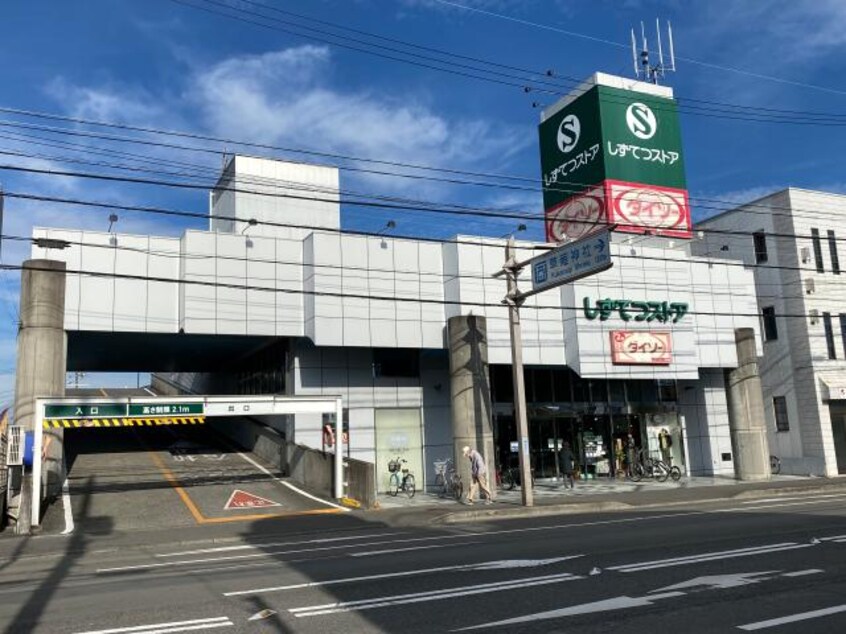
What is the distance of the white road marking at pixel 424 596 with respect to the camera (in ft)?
26.5

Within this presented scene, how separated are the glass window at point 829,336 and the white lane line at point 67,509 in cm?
A: 3040

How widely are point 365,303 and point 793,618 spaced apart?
66.7 feet

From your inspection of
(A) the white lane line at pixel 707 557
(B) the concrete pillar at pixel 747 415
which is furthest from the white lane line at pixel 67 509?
(B) the concrete pillar at pixel 747 415

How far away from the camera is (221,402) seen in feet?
73.6

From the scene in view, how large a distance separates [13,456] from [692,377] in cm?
2384

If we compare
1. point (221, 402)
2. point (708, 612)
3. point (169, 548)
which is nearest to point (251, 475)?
point (221, 402)

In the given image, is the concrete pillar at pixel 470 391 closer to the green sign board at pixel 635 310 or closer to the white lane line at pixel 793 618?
the green sign board at pixel 635 310

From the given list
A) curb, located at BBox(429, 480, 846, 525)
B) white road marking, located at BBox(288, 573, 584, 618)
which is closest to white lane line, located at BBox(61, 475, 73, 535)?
curb, located at BBox(429, 480, 846, 525)

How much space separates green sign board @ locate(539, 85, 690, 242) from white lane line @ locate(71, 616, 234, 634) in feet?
88.6

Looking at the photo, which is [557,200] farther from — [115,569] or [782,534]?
[115,569]

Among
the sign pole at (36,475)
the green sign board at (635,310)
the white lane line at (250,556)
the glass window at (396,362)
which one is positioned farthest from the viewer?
the green sign board at (635,310)

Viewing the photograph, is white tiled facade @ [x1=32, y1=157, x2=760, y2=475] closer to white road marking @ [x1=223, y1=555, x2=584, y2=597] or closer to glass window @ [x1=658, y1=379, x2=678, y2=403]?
glass window @ [x1=658, y1=379, x2=678, y2=403]

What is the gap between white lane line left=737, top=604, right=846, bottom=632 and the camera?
6.90 meters

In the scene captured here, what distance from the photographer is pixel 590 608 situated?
7.78 m
